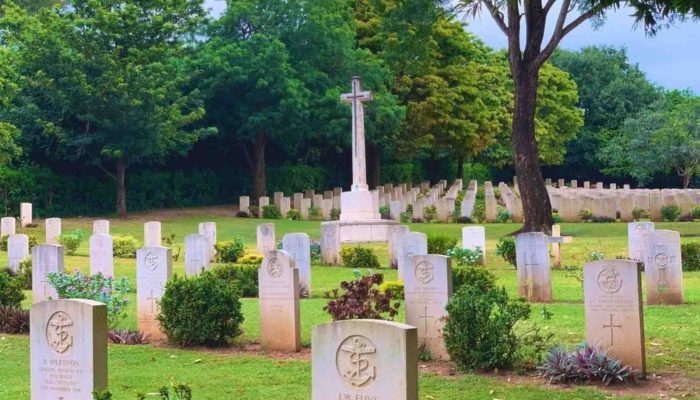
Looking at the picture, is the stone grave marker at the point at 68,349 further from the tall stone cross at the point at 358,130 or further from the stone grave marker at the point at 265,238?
the tall stone cross at the point at 358,130

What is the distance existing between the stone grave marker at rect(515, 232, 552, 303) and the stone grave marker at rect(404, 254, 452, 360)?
14.5 ft

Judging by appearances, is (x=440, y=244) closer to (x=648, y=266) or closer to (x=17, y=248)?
(x=648, y=266)

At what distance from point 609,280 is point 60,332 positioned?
5.19 m

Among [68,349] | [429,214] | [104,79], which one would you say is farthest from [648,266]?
[104,79]

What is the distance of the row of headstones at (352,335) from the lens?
559 centimetres

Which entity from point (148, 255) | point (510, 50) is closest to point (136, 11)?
point (510, 50)

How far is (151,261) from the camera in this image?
12.2 m

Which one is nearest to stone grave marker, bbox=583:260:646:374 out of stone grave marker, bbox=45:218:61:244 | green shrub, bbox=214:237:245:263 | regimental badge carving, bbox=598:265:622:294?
regimental badge carving, bbox=598:265:622:294

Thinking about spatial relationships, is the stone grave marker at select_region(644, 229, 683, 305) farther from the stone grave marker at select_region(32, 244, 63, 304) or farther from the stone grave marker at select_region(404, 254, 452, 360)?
the stone grave marker at select_region(32, 244, 63, 304)

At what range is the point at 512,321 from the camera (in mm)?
9164

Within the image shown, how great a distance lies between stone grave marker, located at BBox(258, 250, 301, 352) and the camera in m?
10.7

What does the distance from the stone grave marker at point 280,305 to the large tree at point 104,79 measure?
21957mm

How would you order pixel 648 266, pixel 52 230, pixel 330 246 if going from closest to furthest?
pixel 648 266
pixel 330 246
pixel 52 230

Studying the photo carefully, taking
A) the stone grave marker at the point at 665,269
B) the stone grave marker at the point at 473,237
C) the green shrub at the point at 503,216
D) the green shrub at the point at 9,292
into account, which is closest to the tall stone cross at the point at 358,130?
the green shrub at the point at 503,216
